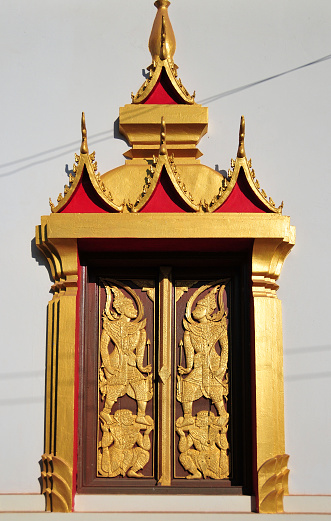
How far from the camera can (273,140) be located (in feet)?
22.6

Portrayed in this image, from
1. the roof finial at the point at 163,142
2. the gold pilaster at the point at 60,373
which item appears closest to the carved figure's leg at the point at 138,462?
the gold pilaster at the point at 60,373

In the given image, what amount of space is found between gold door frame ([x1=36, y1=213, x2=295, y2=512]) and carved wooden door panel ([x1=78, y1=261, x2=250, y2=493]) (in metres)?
0.15

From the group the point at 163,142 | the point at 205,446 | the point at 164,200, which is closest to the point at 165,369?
the point at 205,446

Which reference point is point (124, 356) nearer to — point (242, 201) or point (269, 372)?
point (269, 372)

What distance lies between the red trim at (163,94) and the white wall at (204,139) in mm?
143

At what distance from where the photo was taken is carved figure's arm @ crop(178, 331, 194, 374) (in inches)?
265

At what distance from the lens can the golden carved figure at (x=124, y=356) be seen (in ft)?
21.9

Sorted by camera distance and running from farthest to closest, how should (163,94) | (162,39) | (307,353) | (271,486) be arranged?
(163,94) < (162,39) < (307,353) < (271,486)

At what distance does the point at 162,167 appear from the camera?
6.64 meters

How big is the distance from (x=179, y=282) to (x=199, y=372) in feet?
2.00

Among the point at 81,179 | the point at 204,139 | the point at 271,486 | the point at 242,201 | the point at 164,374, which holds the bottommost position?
the point at 271,486

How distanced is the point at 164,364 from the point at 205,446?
58 centimetres

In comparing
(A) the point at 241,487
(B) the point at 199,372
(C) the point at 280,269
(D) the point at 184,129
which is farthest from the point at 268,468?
(D) the point at 184,129

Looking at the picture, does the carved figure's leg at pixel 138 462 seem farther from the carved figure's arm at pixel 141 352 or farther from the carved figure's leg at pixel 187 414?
the carved figure's arm at pixel 141 352
